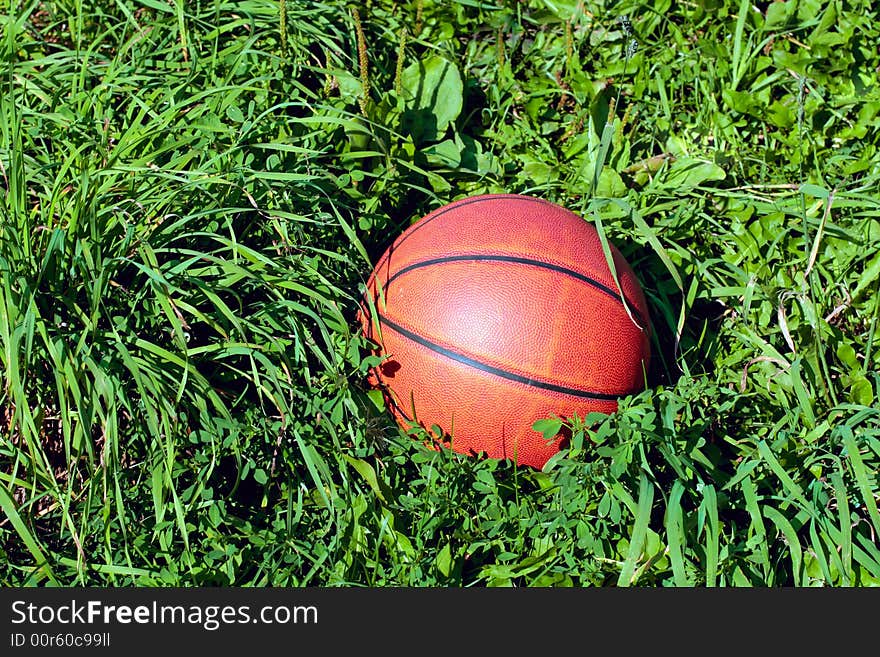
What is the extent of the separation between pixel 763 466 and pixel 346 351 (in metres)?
1.52

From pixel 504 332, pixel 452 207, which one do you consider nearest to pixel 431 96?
pixel 452 207

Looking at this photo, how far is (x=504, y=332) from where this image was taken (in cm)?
318

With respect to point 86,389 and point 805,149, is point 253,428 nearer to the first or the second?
point 86,389

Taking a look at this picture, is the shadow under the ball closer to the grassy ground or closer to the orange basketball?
the grassy ground

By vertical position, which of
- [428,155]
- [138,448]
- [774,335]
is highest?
[428,155]

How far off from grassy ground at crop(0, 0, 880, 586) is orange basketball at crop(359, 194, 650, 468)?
0.32 feet

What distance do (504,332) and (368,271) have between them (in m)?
0.83

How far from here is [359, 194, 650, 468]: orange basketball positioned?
3195 mm

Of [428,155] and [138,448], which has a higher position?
[428,155]

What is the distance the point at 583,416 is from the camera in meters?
3.30

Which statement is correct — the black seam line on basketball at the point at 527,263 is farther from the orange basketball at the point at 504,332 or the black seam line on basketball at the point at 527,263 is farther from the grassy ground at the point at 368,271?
the grassy ground at the point at 368,271

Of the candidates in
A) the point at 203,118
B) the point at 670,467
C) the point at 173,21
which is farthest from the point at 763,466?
the point at 173,21

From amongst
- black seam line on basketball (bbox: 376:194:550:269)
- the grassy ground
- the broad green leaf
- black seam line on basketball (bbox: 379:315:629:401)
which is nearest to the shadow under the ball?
the grassy ground

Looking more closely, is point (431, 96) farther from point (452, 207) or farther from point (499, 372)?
point (499, 372)
